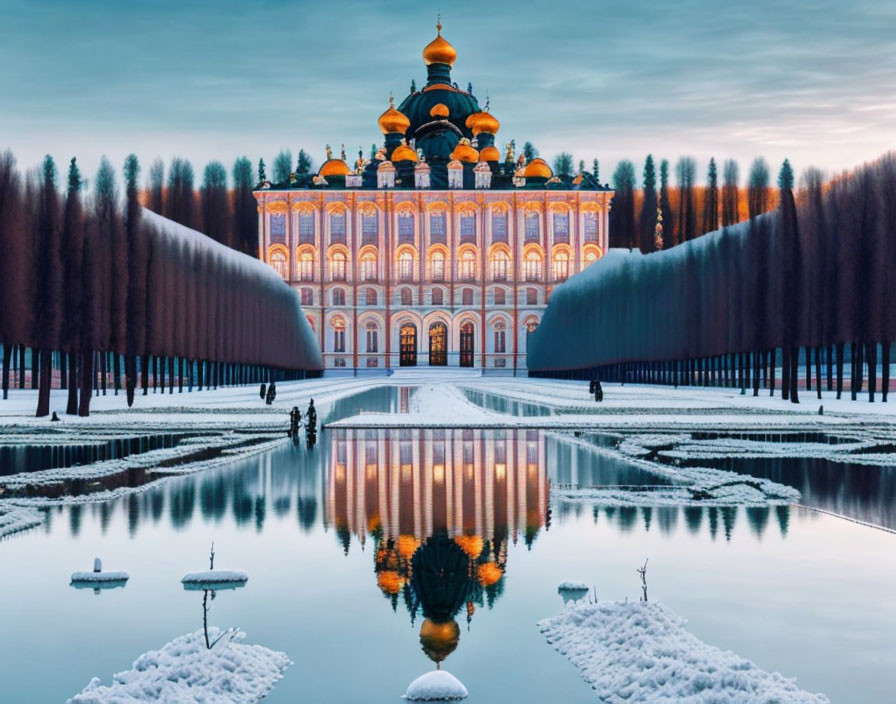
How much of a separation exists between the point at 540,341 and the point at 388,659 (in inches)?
3690

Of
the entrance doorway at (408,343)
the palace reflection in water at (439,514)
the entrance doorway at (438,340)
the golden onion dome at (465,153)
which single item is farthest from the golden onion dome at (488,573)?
the golden onion dome at (465,153)

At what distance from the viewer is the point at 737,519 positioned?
11.2 m

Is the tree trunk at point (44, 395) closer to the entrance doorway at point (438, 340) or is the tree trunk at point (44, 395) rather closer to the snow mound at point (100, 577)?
the snow mound at point (100, 577)

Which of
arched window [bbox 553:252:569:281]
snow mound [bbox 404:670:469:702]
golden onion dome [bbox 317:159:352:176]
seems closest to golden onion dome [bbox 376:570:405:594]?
snow mound [bbox 404:670:469:702]

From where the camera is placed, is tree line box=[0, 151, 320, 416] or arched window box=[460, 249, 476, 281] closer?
tree line box=[0, 151, 320, 416]

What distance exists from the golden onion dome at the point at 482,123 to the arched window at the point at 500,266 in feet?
81.0

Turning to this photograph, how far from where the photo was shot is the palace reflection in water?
Answer: 305 inches

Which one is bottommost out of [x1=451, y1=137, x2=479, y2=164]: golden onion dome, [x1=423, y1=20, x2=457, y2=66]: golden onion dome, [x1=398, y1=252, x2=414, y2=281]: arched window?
[x1=398, y1=252, x2=414, y2=281]: arched window

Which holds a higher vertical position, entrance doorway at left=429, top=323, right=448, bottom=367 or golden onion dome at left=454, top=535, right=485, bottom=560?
entrance doorway at left=429, top=323, right=448, bottom=367

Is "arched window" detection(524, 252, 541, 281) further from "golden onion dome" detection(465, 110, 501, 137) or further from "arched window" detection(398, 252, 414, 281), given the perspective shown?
"golden onion dome" detection(465, 110, 501, 137)

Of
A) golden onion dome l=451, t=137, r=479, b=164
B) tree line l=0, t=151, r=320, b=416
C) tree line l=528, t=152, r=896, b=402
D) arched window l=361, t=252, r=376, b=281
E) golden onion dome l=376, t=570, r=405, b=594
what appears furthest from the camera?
golden onion dome l=451, t=137, r=479, b=164

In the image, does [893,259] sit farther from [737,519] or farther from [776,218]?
[737,519]

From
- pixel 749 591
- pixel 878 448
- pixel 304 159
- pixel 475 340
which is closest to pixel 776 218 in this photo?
pixel 878 448

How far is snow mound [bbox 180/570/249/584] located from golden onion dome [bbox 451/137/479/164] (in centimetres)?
12637
